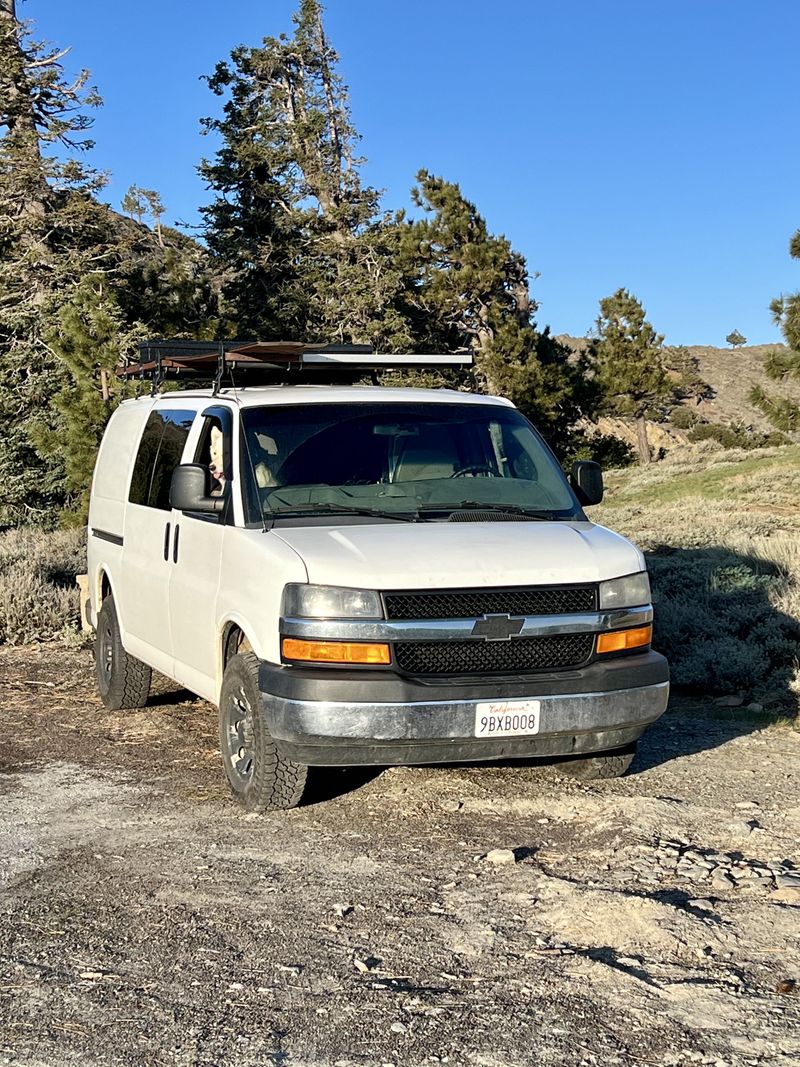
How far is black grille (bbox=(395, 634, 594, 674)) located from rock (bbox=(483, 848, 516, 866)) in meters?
0.81

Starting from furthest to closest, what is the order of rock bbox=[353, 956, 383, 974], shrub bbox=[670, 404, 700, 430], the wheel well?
shrub bbox=[670, 404, 700, 430] < the wheel well < rock bbox=[353, 956, 383, 974]

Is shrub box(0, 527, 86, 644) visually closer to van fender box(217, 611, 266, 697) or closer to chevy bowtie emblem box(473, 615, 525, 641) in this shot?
van fender box(217, 611, 266, 697)

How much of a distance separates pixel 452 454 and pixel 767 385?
8061cm

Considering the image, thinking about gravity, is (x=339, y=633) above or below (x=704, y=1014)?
above

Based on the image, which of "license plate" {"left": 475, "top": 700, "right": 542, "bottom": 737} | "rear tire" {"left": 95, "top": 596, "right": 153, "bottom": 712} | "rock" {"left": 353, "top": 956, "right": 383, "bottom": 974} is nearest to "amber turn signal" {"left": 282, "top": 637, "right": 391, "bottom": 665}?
"license plate" {"left": 475, "top": 700, "right": 542, "bottom": 737}

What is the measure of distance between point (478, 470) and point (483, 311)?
36.4m

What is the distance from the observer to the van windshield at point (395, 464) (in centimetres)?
662

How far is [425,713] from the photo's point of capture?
18.4 ft

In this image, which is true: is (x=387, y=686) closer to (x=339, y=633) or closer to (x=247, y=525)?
(x=339, y=633)

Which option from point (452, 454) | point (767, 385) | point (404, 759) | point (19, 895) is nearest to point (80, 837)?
point (19, 895)

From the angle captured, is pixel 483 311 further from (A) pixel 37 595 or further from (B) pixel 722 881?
(B) pixel 722 881

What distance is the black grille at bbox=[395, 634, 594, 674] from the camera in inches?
225

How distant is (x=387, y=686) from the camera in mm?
5598

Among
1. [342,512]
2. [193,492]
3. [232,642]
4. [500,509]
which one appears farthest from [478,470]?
[232,642]
